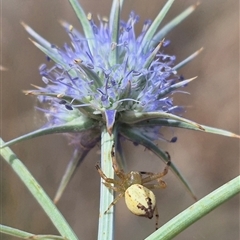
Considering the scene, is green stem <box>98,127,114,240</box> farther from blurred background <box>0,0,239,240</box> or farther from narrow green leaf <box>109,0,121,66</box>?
blurred background <box>0,0,239,240</box>

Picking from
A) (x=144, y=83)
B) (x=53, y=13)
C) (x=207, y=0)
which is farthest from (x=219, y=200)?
(x=207, y=0)

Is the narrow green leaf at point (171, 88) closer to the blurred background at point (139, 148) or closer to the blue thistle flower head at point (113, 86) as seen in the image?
the blue thistle flower head at point (113, 86)

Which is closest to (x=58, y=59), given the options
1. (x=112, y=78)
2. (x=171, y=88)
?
(x=112, y=78)

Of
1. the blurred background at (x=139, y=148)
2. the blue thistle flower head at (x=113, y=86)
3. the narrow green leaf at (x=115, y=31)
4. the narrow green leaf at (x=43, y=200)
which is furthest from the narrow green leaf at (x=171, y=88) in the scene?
the blurred background at (x=139, y=148)

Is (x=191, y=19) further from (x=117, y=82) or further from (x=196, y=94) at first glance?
(x=117, y=82)

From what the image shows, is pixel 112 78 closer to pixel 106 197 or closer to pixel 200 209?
pixel 106 197
